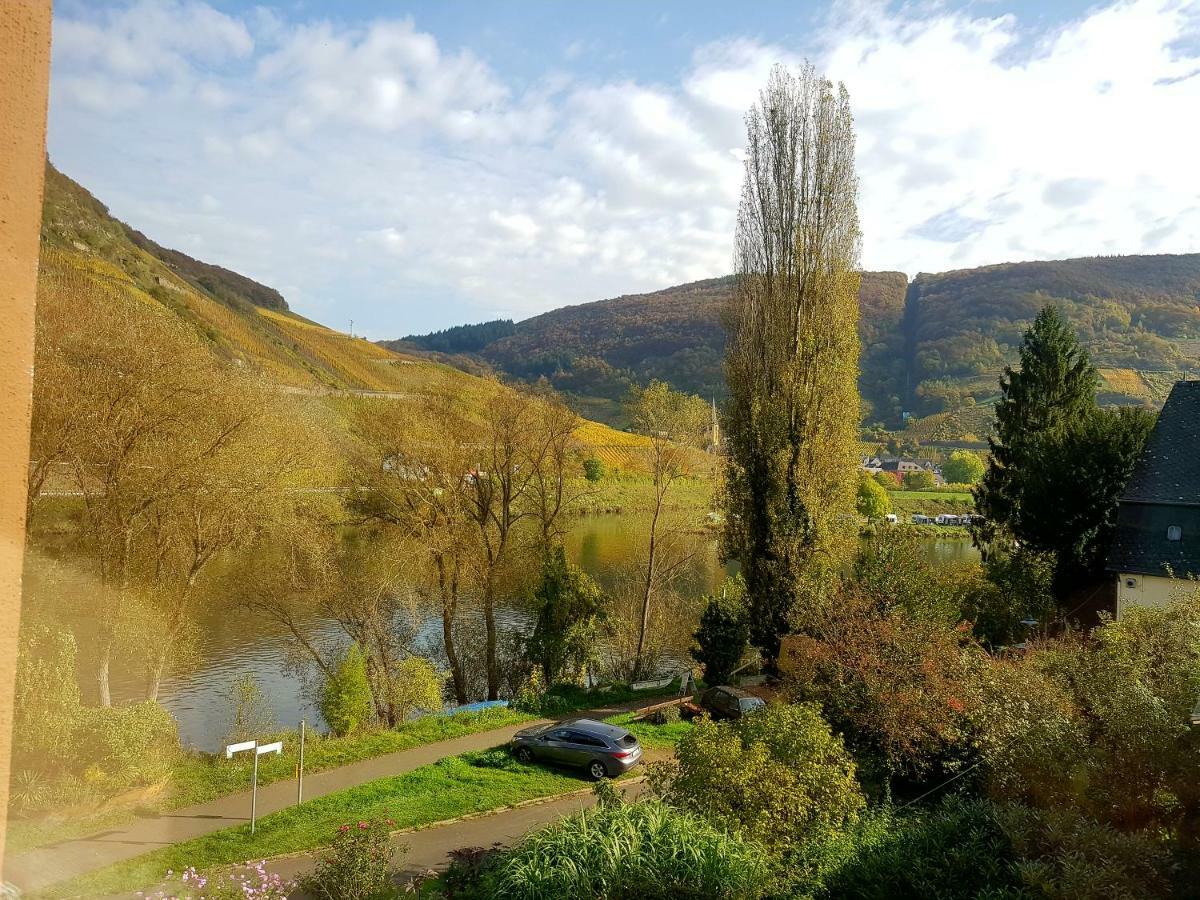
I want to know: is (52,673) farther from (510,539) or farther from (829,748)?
(510,539)

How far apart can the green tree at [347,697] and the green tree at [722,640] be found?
32.2 ft

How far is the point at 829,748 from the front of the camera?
33.2 feet

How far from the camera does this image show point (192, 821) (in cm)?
1180

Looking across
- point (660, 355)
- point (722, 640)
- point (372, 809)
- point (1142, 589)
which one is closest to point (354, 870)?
point (372, 809)

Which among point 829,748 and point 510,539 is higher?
point 510,539

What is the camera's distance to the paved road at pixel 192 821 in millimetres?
9258

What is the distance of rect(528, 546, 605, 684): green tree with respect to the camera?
22266 mm

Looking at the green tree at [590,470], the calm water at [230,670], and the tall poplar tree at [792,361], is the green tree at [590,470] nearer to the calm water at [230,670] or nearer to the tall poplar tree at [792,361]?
the calm water at [230,670]

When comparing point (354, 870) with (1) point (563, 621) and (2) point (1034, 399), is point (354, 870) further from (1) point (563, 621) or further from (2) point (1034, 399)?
(2) point (1034, 399)

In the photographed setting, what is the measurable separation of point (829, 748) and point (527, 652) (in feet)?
46.4

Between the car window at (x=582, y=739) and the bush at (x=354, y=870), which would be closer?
the bush at (x=354, y=870)

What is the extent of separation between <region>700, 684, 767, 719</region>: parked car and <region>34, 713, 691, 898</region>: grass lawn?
1.36 metres

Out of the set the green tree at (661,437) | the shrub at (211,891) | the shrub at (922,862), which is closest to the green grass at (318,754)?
the shrub at (211,891)

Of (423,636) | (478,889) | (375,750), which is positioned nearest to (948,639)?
(478,889)
